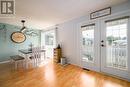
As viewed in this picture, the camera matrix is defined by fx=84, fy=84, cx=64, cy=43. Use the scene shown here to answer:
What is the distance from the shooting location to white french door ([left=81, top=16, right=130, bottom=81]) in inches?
91.8

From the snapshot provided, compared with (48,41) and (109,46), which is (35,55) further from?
(109,46)

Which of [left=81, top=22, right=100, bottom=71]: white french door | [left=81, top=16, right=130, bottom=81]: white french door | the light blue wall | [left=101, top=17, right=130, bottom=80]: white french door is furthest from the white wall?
the light blue wall

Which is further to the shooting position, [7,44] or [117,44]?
[7,44]

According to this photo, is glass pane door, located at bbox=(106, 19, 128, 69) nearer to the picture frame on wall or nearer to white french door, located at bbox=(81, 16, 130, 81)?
white french door, located at bbox=(81, 16, 130, 81)

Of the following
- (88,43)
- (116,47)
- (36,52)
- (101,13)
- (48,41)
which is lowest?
(36,52)

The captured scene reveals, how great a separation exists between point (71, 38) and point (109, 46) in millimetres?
1697

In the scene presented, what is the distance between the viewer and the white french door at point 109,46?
2331 millimetres

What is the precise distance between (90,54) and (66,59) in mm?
1322

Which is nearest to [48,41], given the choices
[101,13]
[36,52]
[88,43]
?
[36,52]

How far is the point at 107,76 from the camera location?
8.42 ft

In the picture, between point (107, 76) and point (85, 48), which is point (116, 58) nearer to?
point (107, 76)

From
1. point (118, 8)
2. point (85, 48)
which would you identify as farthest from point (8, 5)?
point (118, 8)

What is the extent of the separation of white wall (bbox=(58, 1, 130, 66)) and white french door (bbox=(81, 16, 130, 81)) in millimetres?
367

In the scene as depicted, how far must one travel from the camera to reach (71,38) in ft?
12.8
